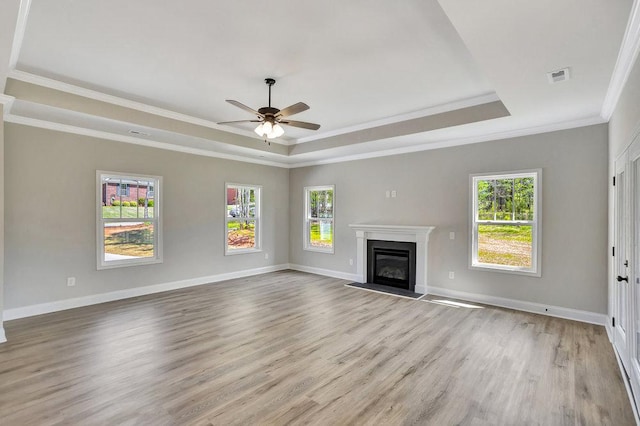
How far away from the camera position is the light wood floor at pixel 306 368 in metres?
2.28

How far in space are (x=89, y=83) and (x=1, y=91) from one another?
797mm

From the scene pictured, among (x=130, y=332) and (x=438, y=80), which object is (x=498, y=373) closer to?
(x=438, y=80)

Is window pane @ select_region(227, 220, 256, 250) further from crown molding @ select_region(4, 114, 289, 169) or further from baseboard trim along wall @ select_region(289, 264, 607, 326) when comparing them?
baseboard trim along wall @ select_region(289, 264, 607, 326)

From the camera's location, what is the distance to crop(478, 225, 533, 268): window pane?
15.7ft

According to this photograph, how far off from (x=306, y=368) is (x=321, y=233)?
4634 millimetres

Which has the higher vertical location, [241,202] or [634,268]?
[241,202]

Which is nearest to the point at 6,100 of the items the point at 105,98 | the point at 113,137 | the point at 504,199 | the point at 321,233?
the point at 105,98

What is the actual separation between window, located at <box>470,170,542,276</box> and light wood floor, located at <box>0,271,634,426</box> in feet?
2.56

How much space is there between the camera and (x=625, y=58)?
2514mm

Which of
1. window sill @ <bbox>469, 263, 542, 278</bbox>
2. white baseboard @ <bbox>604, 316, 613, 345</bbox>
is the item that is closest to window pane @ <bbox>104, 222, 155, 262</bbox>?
window sill @ <bbox>469, 263, 542, 278</bbox>

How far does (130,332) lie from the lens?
148 inches

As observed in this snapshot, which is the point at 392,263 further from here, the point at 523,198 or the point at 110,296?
the point at 110,296

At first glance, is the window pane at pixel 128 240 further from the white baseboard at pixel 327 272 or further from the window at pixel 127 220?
the white baseboard at pixel 327 272

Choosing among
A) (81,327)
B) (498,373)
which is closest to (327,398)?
(498,373)
